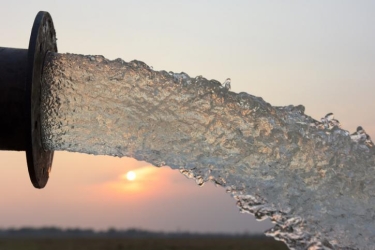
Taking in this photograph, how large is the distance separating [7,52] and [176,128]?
2.86 feet

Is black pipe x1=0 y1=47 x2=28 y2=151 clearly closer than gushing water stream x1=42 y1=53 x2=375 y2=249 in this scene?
Yes

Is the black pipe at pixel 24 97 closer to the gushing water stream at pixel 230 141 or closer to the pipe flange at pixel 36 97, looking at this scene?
the pipe flange at pixel 36 97

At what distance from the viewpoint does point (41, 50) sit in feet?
11.7

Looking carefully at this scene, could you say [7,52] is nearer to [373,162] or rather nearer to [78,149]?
[78,149]

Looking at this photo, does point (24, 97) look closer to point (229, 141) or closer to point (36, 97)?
point (36, 97)

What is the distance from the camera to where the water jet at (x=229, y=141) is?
371 centimetres

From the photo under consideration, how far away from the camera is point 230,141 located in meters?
3.78

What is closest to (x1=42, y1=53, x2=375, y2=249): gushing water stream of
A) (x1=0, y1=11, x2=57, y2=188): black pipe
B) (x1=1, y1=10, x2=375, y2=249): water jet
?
(x1=1, y1=10, x2=375, y2=249): water jet

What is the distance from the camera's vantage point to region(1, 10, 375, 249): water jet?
3.71 meters

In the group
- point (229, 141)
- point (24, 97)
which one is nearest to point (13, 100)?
point (24, 97)

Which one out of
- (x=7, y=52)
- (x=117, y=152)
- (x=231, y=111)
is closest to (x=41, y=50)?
(x=7, y=52)

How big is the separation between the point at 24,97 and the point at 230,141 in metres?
1.03

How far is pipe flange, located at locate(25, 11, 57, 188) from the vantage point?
336cm

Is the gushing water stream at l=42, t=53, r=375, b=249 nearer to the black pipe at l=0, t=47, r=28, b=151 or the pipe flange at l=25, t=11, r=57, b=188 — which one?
the pipe flange at l=25, t=11, r=57, b=188
